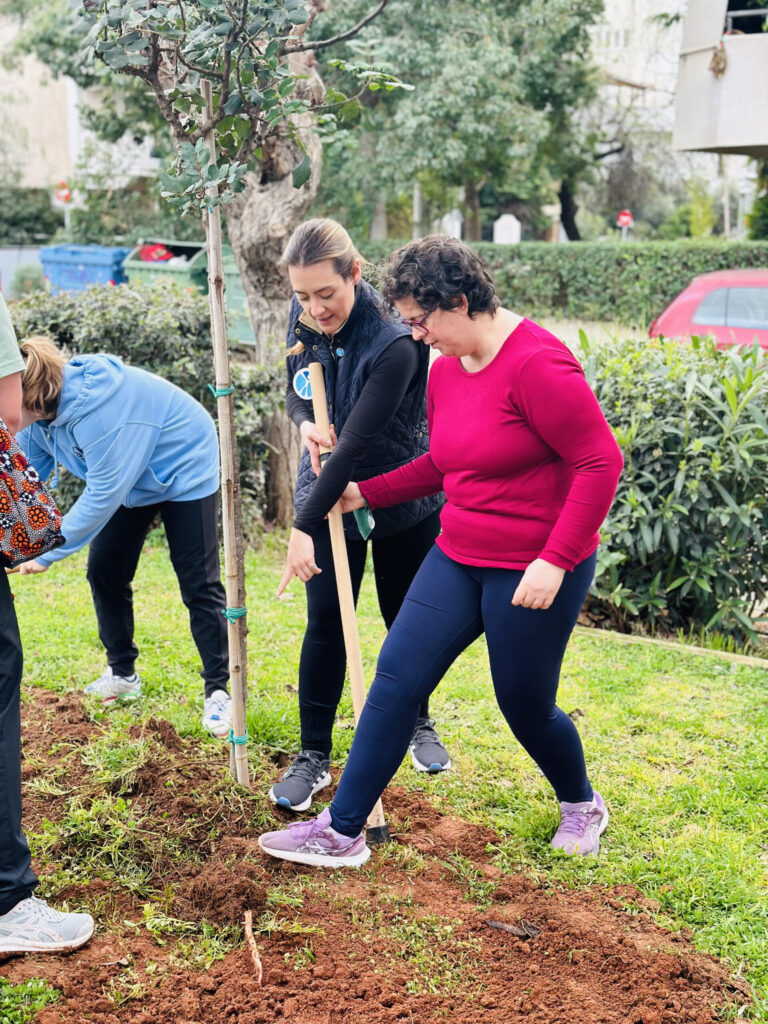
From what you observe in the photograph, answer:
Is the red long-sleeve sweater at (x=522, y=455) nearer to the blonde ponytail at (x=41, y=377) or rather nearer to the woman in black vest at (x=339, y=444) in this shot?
the woman in black vest at (x=339, y=444)

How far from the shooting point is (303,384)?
11.1 feet

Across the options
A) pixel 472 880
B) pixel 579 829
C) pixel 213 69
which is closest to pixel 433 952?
pixel 472 880

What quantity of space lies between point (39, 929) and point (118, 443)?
1.66 meters

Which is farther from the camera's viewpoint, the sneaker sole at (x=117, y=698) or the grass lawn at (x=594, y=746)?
the sneaker sole at (x=117, y=698)

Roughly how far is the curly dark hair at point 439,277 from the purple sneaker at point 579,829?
1631 mm

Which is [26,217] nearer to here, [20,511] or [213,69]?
[213,69]

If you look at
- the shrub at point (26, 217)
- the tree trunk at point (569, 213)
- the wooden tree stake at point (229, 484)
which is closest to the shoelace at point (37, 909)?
the wooden tree stake at point (229, 484)

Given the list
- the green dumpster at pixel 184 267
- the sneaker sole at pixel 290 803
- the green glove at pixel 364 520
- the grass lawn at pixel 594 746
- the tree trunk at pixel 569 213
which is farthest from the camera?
the tree trunk at pixel 569 213

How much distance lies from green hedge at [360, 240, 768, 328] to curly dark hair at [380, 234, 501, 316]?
17.9 metres

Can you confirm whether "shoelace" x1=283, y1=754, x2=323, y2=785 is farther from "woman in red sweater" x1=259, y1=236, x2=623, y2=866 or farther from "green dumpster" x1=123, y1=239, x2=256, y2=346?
"green dumpster" x1=123, y1=239, x2=256, y2=346

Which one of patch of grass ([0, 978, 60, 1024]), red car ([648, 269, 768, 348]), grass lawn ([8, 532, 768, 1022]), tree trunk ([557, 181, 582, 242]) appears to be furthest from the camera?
tree trunk ([557, 181, 582, 242])

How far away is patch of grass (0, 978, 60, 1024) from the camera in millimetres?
2438

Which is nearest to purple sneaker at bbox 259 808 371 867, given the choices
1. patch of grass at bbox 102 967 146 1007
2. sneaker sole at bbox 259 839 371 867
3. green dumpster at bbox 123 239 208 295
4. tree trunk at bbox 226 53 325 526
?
sneaker sole at bbox 259 839 371 867

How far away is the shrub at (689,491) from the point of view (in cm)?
514
